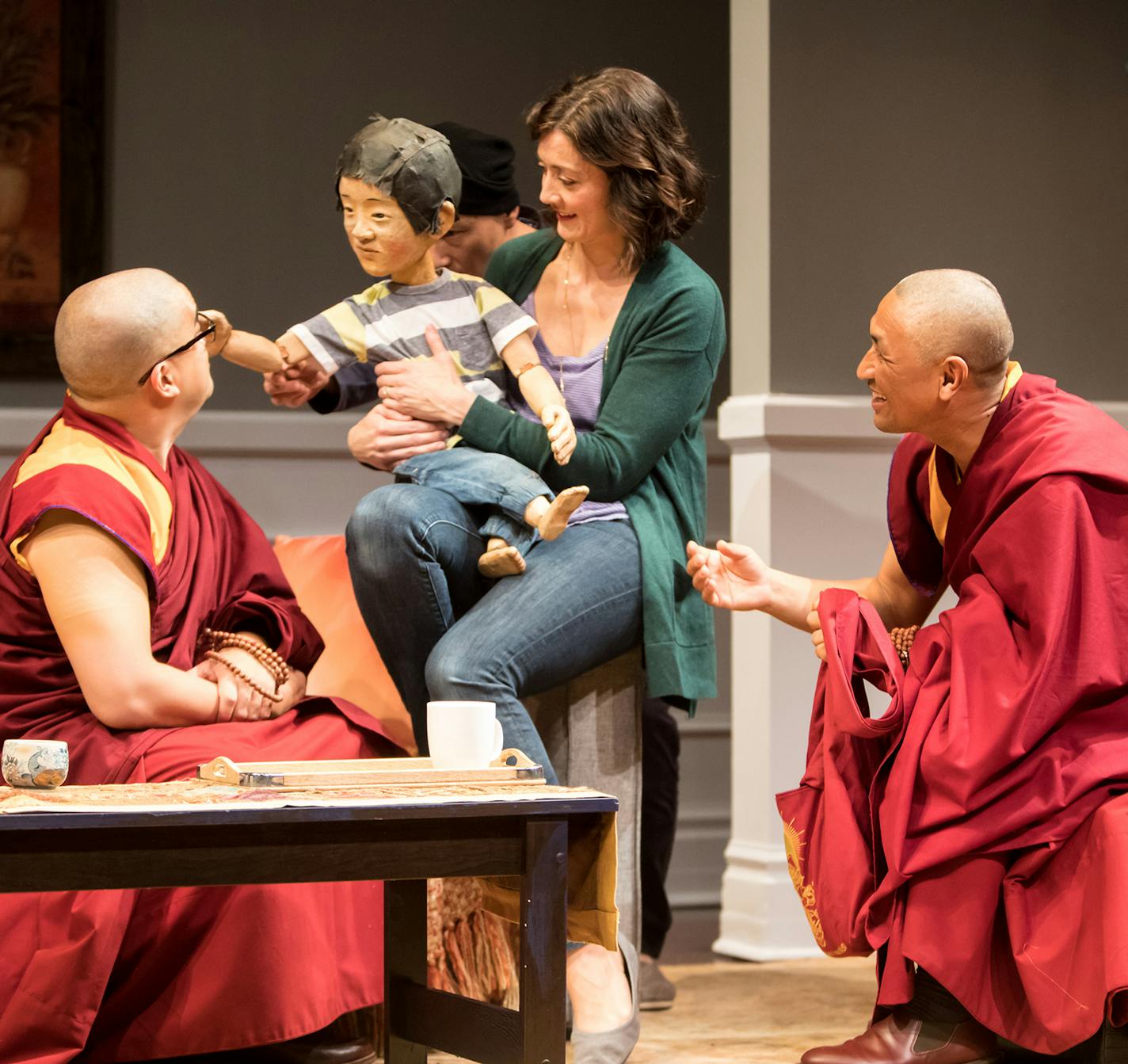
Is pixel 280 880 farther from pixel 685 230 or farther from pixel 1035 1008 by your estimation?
pixel 685 230

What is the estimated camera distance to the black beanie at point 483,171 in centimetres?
331

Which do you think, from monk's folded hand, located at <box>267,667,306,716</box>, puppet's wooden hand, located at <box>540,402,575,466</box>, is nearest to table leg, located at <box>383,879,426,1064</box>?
monk's folded hand, located at <box>267,667,306,716</box>

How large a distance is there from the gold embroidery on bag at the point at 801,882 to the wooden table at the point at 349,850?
588mm

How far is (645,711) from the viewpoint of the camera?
326 cm

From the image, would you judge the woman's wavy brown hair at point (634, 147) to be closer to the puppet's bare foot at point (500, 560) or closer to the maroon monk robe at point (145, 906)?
the puppet's bare foot at point (500, 560)

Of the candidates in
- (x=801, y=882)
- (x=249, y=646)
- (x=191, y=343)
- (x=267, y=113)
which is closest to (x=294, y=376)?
(x=191, y=343)

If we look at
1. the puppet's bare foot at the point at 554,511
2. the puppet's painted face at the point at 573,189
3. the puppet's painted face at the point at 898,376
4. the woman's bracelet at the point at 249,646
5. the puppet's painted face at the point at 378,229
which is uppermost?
the puppet's painted face at the point at 573,189

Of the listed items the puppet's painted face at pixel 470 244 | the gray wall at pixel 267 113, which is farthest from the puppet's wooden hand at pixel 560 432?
the gray wall at pixel 267 113

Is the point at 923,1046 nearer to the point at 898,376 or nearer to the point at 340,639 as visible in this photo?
the point at 898,376

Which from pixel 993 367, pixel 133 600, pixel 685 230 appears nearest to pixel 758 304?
pixel 685 230

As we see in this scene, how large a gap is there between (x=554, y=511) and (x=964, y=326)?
68 cm

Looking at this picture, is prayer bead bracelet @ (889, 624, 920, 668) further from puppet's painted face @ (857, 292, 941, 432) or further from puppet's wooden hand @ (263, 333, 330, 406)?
puppet's wooden hand @ (263, 333, 330, 406)

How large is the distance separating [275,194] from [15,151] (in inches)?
26.0

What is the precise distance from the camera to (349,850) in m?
1.84
